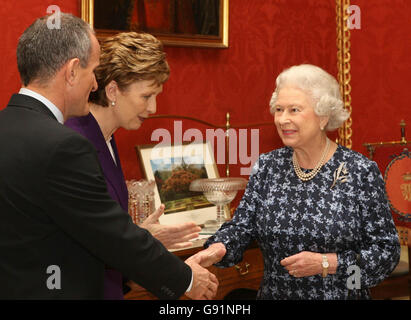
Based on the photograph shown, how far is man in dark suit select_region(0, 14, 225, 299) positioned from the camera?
58.5 inches

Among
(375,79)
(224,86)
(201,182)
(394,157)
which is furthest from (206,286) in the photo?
(375,79)

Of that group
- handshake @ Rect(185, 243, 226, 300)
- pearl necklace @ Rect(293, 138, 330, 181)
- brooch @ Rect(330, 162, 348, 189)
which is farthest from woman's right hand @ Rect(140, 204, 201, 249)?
brooch @ Rect(330, 162, 348, 189)

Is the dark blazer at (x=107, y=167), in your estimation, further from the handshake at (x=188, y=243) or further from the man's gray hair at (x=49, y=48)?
the man's gray hair at (x=49, y=48)

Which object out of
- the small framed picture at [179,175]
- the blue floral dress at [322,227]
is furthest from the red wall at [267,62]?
the blue floral dress at [322,227]

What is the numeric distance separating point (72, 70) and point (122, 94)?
1.99 ft

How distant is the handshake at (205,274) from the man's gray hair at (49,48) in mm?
1024

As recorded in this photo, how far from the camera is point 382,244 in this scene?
239 cm

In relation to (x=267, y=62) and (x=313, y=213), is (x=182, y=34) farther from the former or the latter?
(x=313, y=213)

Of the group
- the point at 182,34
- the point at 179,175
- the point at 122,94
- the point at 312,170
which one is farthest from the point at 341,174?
the point at 182,34

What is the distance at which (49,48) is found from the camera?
1673 millimetres

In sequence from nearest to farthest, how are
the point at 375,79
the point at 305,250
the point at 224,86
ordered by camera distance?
the point at 305,250, the point at 224,86, the point at 375,79

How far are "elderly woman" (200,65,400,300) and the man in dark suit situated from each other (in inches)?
33.8
